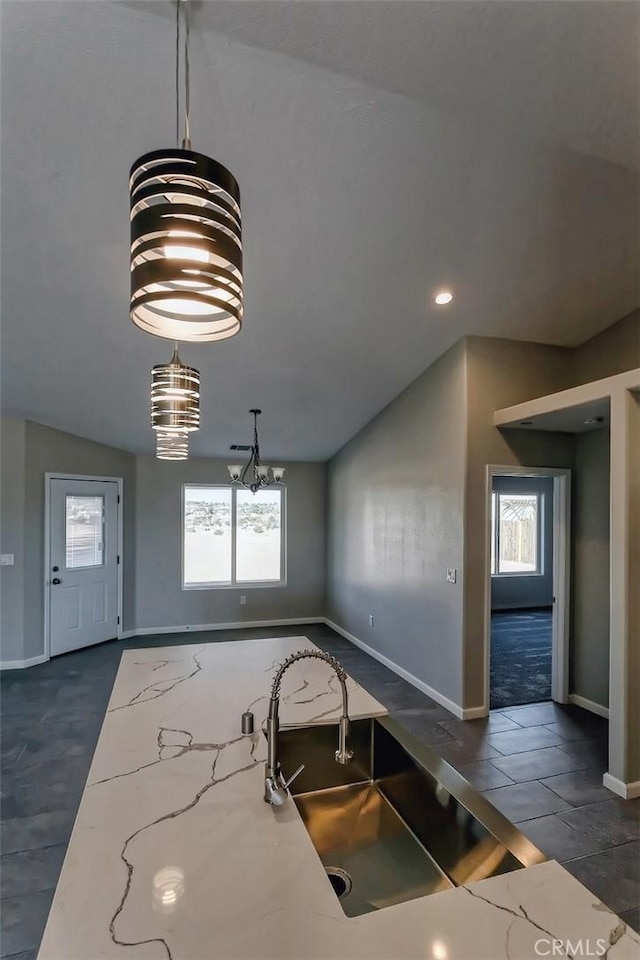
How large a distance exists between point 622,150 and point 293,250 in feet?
5.88

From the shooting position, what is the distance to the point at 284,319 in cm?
367

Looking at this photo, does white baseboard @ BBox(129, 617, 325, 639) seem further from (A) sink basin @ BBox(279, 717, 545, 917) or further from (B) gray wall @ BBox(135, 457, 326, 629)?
(A) sink basin @ BBox(279, 717, 545, 917)

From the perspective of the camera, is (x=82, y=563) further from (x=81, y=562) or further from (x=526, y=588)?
(x=526, y=588)

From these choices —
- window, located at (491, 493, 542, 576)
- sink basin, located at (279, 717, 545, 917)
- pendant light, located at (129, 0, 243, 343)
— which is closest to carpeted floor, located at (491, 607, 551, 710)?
window, located at (491, 493, 542, 576)

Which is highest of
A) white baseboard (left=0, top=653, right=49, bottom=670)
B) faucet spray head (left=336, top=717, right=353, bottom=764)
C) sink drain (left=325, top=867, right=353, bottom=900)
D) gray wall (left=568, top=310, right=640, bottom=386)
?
gray wall (left=568, top=310, right=640, bottom=386)

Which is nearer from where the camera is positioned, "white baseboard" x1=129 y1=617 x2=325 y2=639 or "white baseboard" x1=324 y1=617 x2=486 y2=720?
"white baseboard" x1=324 y1=617 x2=486 y2=720

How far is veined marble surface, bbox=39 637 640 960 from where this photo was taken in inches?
33.2

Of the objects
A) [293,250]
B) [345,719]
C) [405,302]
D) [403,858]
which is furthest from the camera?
[405,302]

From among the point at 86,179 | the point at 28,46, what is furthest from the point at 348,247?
the point at 28,46

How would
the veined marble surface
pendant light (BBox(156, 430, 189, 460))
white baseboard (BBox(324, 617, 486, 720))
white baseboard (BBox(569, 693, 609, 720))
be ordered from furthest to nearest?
1. white baseboard (BBox(569, 693, 609, 720))
2. white baseboard (BBox(324, 617, 486, 720))
3. pendant light (BBox(156, 430, 189, 460))
4. the veined marble surface

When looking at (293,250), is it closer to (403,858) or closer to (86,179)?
(86,179)

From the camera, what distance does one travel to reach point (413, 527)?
15.5 ft

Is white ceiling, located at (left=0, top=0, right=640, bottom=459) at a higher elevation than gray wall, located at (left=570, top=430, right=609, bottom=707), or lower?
higher

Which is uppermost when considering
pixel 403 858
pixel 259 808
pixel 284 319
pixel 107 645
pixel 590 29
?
pixel 590 29
